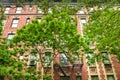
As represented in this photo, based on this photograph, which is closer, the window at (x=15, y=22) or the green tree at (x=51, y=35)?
the green tree at (x=51, y=35)

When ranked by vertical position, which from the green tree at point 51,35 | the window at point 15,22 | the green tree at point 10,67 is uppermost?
the window at point 15,22

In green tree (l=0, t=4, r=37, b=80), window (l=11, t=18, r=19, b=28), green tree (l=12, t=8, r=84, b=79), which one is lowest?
green tree (l=0, t=4, r=37, b=80)

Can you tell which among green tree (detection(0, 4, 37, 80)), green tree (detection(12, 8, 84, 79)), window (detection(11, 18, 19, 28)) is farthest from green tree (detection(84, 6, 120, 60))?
window (detection(11, 18, 19, 28))

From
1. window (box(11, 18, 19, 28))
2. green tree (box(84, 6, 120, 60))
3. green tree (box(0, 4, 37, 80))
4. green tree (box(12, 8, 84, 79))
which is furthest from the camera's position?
window (box(11, 18, 19, 28))

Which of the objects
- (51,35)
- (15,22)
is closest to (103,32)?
(51,35)

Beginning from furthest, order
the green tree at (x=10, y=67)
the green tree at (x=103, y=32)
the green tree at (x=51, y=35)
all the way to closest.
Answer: the green tree at (x=51, y=35)
the green tree at (x=103, y=32)
the green tree at (x=10, y=67)

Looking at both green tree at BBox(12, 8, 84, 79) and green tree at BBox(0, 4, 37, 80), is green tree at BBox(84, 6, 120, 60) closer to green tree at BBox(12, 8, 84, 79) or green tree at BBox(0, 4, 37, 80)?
green tree at BBox(12, 8, 84, 79)

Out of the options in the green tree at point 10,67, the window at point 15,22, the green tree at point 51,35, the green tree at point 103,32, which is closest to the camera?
the green tree at point 10,67

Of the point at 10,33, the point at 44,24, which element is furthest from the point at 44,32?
the point at 10,33

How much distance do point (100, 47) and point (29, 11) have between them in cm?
1929

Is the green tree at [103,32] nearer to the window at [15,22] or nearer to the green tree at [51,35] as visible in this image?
the green tree at [51,35]

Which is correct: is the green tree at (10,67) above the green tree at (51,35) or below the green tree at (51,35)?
below

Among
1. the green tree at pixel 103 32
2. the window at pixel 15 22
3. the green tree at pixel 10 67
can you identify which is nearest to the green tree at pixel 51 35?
the green tree at pixel 103 32

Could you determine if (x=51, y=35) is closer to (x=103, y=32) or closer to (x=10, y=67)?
(x=10, y=67)
